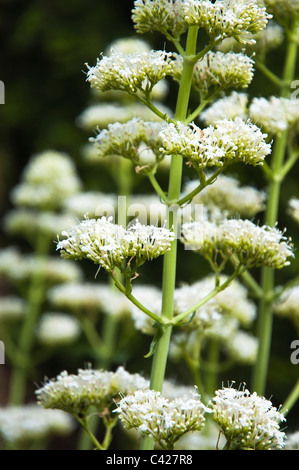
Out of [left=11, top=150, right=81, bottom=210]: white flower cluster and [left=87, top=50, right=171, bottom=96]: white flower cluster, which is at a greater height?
[left=11, top=150, right=81, bottom=210]: white flower cluster

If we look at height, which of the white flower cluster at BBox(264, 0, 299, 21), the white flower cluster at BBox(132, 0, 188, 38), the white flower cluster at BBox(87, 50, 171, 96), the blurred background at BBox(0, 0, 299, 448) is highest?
the blurred background at BBox(0, 0, 299, 448)

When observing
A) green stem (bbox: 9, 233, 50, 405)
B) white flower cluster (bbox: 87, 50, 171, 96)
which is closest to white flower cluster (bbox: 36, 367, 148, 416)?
white flower cluster (bbox: 87, 50, 171, 96)

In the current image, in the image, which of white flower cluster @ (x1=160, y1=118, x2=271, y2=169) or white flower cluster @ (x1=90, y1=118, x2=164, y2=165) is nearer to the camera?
white flower cluster @ (x1=160, y1=118, x2=271, y2=169)

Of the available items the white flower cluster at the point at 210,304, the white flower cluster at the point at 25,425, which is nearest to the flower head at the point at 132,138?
the white flower cluster at the point at 210,304

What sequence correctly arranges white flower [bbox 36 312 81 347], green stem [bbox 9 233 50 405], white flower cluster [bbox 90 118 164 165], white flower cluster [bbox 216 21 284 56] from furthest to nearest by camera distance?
1. white flower [bbox 36 312 81 347]
2. green stem [bbox 9 233 50 405]
3. white flower cluster [bbox 216 21 284 56]
4. white flower cluster [bbox 90 118 164 165]

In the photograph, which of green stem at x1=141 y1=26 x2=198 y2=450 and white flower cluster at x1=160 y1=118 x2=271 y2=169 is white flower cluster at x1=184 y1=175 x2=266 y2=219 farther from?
white flower cluster at x1=160 y1=118 x2=271 y2=169

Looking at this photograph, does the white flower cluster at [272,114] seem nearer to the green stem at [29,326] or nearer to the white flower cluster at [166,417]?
the white flower cluster at [166,417]
